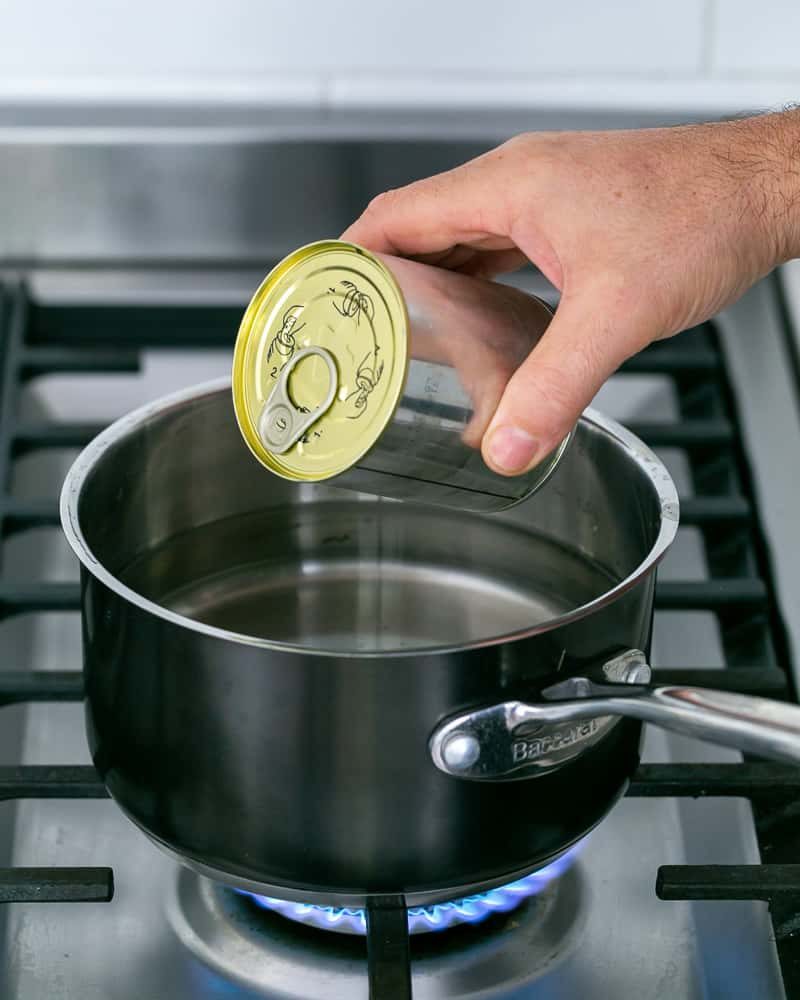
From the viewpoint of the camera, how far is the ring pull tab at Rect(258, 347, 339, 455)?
52 centimetres

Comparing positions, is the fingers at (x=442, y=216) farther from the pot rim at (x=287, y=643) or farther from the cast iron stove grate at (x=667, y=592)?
the cast iron stove grate at (x=667, y=592)

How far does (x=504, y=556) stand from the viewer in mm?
705

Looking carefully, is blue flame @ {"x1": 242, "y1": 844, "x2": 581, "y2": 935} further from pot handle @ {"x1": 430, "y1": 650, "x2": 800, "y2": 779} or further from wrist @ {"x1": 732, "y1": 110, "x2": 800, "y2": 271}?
wrist @ {"x1": 732, "y1": 110, "x2": 800, "y2": 271}

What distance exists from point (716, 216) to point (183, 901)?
32 centimetres

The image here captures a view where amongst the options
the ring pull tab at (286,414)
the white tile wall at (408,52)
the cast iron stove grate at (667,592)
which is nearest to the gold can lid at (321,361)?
the ring pull tab at (286,414)

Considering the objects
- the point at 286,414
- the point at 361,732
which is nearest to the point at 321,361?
the point at 286,414

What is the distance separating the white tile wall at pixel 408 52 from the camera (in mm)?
886

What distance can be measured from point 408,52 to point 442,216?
0.37 meters

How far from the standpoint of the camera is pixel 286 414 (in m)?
0.53

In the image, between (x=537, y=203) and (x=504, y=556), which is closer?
(x=537, y=203)

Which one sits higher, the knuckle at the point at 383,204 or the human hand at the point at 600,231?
the knuckle at the point at 383,204

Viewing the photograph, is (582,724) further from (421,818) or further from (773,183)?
(773,183)

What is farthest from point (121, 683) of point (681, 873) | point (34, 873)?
point (681, 873)

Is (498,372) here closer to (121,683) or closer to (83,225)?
(121,683)
